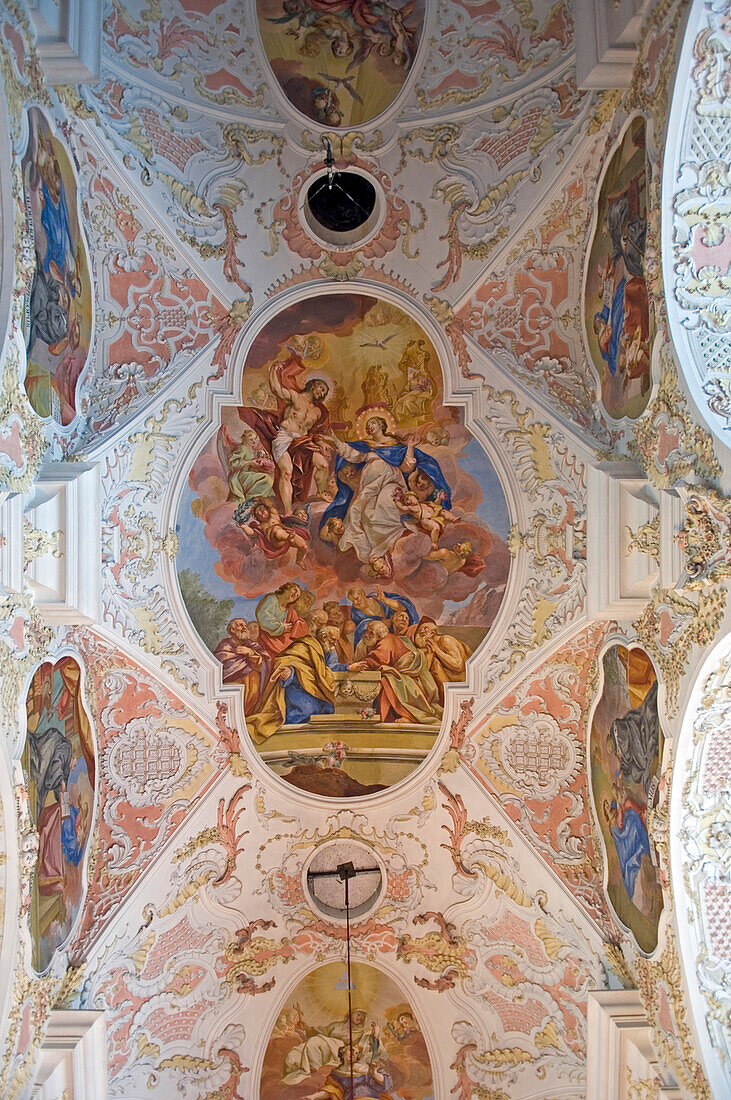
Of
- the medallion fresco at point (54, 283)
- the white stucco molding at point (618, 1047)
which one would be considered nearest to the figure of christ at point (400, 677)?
the white stucco molding at point (618, 1047)

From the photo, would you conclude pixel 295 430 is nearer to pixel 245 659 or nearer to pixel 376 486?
pixel 376 486

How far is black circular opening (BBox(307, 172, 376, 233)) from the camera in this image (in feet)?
35.4

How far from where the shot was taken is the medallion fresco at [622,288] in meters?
9.32

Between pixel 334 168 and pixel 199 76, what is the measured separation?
5.51 ft

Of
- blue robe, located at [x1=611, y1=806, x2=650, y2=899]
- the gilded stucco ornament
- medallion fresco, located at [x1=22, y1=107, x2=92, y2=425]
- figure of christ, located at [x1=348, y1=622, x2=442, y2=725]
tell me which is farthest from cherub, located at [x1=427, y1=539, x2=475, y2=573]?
medallion fresco, located at [x1=22, y1=107, x2=92, y2=425]

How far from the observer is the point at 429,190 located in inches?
424

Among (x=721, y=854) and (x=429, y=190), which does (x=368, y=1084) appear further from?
(x=429, y=190)

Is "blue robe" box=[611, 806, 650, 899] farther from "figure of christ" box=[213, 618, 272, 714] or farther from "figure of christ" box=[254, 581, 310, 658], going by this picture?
"figure of christ" box=[213, 618, 272, 714]

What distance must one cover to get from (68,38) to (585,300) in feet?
18.9

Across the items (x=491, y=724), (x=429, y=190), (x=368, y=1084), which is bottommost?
(x=368, y=1084)

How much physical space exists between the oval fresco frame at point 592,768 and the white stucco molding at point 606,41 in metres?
5.57

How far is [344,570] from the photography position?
11.8 meters

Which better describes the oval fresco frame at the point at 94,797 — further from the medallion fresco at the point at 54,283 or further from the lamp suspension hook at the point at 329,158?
the lamp suspension hook at the point at 329,158

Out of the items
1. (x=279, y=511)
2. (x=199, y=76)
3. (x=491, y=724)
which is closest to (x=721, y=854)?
(x=491, y=724)
